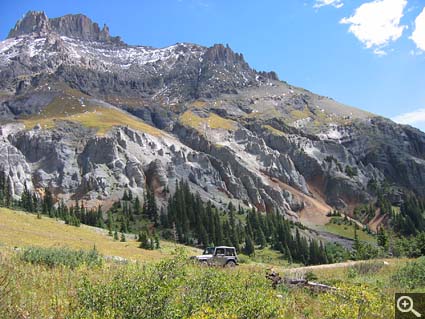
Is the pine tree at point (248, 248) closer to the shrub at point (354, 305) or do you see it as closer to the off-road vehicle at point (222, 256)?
the off-road vehicle at point (222, 256)

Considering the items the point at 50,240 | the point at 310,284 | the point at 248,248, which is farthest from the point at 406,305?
the point at 248,248

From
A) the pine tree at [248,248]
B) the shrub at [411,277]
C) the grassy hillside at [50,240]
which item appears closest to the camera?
the shrub at [411,277]

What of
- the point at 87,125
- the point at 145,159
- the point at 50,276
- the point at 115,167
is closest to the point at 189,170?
the point at 145,159

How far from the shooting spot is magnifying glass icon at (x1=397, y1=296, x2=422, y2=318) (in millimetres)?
10824

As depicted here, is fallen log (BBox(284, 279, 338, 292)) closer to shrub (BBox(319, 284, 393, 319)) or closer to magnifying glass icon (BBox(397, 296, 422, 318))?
magnifying glass icon (BBox(397, 296, 422, 318))

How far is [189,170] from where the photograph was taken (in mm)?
163750

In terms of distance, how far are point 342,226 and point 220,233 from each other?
7245 cm

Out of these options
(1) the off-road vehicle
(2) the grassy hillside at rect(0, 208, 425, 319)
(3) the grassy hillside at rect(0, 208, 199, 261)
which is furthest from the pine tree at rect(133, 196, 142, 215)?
(2) the grassy hillside at rect(0, 208, 425, 319)

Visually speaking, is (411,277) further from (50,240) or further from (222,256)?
(50,240)

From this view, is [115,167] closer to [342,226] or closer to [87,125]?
[87,125]

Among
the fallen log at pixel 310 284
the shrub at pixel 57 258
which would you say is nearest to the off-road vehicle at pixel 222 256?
the fallen log at pixel 310 284

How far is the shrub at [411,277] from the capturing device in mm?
18219

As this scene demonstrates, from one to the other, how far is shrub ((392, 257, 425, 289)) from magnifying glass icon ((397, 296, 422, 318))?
6.22 meters

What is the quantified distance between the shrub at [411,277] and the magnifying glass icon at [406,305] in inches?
245
